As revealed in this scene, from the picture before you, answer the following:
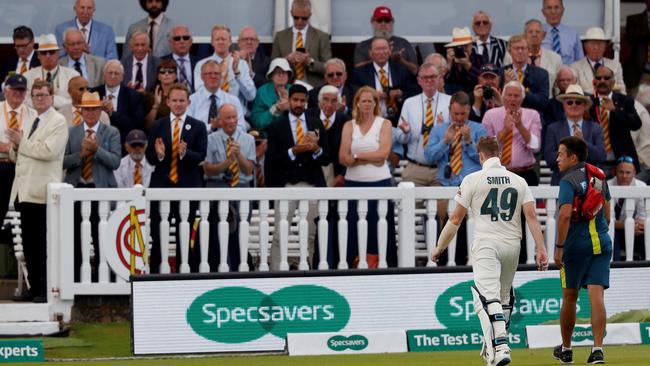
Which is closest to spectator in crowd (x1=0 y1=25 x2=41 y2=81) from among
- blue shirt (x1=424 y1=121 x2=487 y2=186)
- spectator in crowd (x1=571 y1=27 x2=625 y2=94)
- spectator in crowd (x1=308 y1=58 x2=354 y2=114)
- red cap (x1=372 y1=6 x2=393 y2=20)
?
spectator in crowd (x1=308 y1=58 x2=354 y2=114)

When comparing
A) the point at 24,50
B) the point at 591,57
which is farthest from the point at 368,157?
the point at 24,50

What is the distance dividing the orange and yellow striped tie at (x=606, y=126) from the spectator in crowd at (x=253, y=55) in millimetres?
3856

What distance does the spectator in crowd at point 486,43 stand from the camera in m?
18.7

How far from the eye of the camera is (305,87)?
17.3 m

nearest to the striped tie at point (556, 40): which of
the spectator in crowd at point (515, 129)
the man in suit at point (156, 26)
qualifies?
the spectator in crowd at point (515, 129)

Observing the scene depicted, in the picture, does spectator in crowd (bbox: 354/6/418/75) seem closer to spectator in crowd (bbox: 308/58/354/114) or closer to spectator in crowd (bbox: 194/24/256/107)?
spectator in crowd (bbox: 308/58/354/114)

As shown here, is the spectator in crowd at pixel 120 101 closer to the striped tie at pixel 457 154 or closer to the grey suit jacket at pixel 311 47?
the grey suit jacket at pixel 311 47

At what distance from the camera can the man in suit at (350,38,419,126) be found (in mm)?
18141

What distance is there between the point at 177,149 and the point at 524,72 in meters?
4.32

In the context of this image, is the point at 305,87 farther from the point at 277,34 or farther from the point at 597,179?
the point at 597,179

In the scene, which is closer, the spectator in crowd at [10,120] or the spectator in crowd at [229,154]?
the spectator in crowd at [10,120]

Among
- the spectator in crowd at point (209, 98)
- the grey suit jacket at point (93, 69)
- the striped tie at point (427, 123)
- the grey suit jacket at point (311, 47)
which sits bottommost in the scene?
the striped tie at point (427, 123)

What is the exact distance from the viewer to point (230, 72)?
17.8 metres

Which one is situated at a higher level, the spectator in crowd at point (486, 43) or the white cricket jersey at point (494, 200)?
the spectator in crowd at point (486, 43)
